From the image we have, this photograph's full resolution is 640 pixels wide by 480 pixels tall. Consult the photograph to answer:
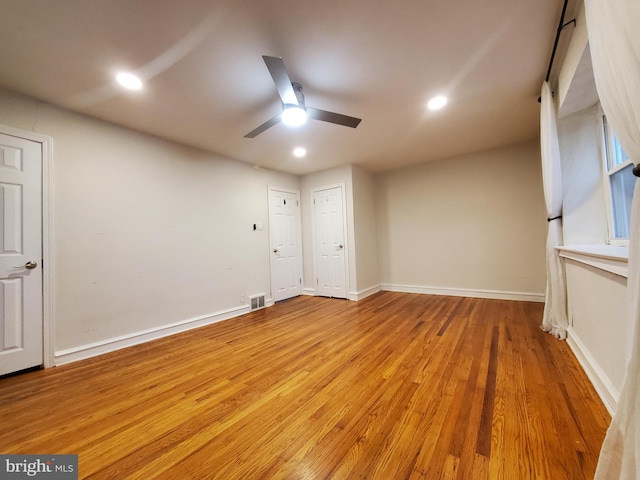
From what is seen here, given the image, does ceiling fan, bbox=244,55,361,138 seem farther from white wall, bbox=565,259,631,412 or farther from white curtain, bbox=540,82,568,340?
white wall, bbox=565,259,631,412

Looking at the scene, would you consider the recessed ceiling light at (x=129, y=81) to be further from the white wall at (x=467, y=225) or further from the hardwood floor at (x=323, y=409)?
the white wall at (x=467, y=225)

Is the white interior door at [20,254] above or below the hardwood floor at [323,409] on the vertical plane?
above

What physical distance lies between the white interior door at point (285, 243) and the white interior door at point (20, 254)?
9.06 ft

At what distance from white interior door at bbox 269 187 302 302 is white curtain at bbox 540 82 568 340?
12.1 ft

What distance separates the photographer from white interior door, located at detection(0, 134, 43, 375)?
81.9 inches

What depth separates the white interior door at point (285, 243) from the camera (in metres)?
4.44

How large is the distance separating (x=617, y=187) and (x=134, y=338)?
189 inches

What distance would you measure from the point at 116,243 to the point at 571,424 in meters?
3.98

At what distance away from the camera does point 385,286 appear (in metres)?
5.09

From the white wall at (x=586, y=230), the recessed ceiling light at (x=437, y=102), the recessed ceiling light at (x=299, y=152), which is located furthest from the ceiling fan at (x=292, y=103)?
the white wall at (x=586, y=230)

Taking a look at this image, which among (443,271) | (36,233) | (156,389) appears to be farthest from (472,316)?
(36,233)

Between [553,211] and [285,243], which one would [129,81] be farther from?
[553,211]

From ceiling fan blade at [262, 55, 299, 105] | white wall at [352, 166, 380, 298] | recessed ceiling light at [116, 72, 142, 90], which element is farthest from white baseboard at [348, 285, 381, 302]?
recessed ceiling light at [116, 72, 142, 90]

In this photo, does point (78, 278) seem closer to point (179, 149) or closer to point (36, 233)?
point (36, 233)
